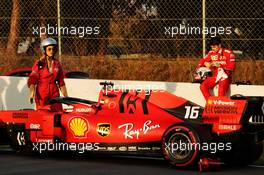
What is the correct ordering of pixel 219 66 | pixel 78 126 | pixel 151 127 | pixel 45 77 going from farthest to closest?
pixel 219 66 < pixel 45 77 < pixel 78 126 < pixel 151 127

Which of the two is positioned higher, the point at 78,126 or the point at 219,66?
the point at 219,66

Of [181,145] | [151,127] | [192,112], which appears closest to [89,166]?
[151,127]

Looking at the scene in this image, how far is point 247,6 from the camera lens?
677 inches

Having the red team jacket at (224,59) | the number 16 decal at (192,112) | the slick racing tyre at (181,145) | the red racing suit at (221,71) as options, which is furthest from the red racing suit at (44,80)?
the red team jacket at (224,59)

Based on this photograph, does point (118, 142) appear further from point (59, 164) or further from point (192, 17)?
point (192, 17)

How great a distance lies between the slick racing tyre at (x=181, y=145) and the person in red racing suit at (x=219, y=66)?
4.93m

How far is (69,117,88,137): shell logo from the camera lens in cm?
1111

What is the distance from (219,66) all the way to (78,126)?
4962 mm

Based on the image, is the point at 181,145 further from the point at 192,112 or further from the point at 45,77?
the point at 45,77

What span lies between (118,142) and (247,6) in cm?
725

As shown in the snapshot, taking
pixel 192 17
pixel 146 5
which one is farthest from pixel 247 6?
pixel 146 5

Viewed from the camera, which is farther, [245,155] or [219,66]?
[219,66]

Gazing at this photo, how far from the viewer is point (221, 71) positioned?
15.5 meters

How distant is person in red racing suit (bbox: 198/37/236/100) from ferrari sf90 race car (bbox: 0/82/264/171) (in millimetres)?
4103
